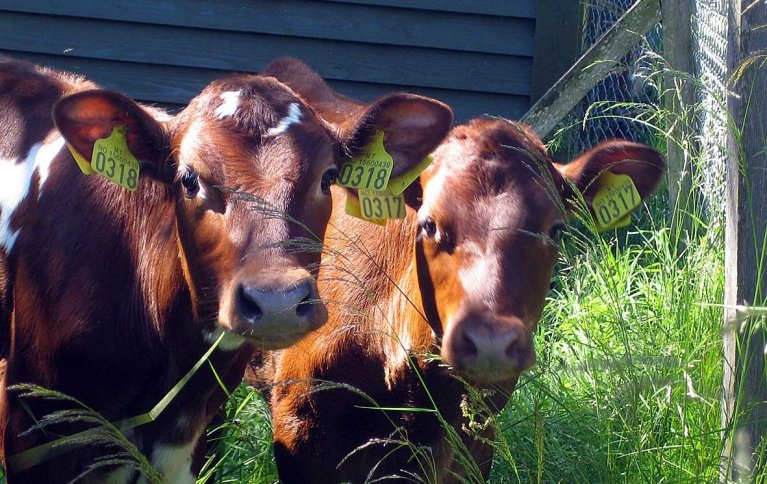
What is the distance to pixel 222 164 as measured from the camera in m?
3.35

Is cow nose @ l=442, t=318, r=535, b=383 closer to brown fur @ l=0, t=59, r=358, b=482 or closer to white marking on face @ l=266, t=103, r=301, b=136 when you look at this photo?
brown fur @ l=0, t=59, r=358, b=482

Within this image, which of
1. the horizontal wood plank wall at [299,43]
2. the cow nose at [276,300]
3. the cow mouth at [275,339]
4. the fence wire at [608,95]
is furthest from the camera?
the fence wire at [608,95]

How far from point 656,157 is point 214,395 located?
1.90 metres

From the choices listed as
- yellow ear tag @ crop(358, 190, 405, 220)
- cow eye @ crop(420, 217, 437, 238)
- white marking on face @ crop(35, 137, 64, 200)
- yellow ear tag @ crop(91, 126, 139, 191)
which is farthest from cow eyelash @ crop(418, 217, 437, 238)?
white marking on face @ crop(35, 137, 64, 200)

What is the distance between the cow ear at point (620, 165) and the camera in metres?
4.01

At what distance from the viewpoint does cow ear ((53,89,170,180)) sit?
350 centimetres

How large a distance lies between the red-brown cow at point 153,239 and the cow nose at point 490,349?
48cm

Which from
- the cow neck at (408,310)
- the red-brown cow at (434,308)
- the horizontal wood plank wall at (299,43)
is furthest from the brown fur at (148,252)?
the horizontal wood plank wall at (299,43)

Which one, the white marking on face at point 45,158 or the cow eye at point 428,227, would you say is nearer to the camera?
the cow eye at point 428,227

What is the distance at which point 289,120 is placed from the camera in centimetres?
349

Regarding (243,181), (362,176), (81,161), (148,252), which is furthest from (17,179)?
(362,176)

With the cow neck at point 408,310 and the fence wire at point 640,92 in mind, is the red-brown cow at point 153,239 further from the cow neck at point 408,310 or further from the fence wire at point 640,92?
the fence wire at point 640,92

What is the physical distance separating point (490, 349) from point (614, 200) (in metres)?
1.09

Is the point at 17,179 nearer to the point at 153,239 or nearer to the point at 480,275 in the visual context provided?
the point at 153,239
